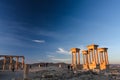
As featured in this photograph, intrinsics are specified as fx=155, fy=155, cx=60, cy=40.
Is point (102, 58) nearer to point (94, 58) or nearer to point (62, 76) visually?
point (94, 58)

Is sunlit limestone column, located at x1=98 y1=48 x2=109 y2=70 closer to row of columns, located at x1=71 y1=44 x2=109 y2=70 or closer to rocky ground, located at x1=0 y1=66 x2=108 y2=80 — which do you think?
row of columns, located at x1=71 y1=44 x2=109 y2=70

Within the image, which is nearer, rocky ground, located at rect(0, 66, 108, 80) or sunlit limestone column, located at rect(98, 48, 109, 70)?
rocky ground, located at rect(0, 66, 108, 80)

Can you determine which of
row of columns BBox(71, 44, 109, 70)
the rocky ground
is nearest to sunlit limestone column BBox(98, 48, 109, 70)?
row of columns BBox(71, 44, 109, 70)

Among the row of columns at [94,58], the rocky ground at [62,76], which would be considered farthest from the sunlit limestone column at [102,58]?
the rocky ground at [62,76]

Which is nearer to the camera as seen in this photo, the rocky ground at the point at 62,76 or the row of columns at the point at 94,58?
the rocky ground at the point at 62,76

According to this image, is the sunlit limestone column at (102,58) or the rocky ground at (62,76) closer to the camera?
→ the rocky ground at (62,76)

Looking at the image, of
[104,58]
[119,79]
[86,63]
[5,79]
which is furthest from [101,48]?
[5,79]

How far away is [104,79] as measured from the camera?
20078 millimetres

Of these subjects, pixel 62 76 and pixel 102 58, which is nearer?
pixel 62 76

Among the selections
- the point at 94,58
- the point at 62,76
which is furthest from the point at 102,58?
the point at 62,76

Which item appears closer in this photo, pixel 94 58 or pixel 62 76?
pixel 62 76

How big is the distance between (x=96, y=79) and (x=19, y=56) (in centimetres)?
3039

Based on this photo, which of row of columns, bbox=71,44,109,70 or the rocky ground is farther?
row of columns, bbox=71,44,109,70

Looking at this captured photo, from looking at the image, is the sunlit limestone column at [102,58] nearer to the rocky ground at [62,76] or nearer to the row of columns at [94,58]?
the row of columns at [94,58]
